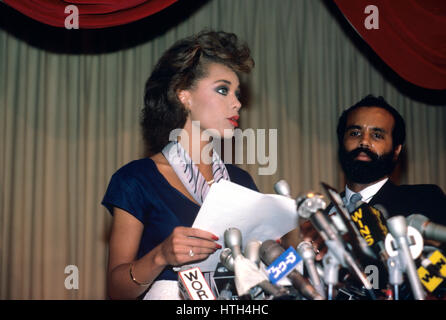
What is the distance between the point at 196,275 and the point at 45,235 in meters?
1.85

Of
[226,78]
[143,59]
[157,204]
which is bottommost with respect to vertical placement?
[157,204]

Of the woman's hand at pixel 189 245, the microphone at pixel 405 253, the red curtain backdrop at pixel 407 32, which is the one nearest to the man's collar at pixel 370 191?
the red curtain backdrop at pixel 407 32

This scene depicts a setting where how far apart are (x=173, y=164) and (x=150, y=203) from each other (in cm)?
17

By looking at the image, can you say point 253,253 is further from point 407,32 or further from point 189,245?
point 407,32

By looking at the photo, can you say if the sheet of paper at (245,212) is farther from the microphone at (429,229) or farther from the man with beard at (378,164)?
the man with beard at (378,164)

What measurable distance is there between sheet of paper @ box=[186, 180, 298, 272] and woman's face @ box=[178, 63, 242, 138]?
17.1 inches

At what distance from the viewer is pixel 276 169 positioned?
2.90 metres

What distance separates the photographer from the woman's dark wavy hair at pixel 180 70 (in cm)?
158

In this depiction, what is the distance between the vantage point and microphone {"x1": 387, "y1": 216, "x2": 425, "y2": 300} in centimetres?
81

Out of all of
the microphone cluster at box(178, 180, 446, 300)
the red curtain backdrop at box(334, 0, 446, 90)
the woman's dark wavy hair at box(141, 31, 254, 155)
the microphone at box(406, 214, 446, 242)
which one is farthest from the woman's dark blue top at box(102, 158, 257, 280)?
the red curtain backdrop at box(334, 0, 446, 90)

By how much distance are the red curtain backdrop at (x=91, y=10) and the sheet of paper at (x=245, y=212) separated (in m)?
1.18

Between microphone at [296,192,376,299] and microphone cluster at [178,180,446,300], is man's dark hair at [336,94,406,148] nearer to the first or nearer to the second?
microphone cluster at [178,180,446,300]
